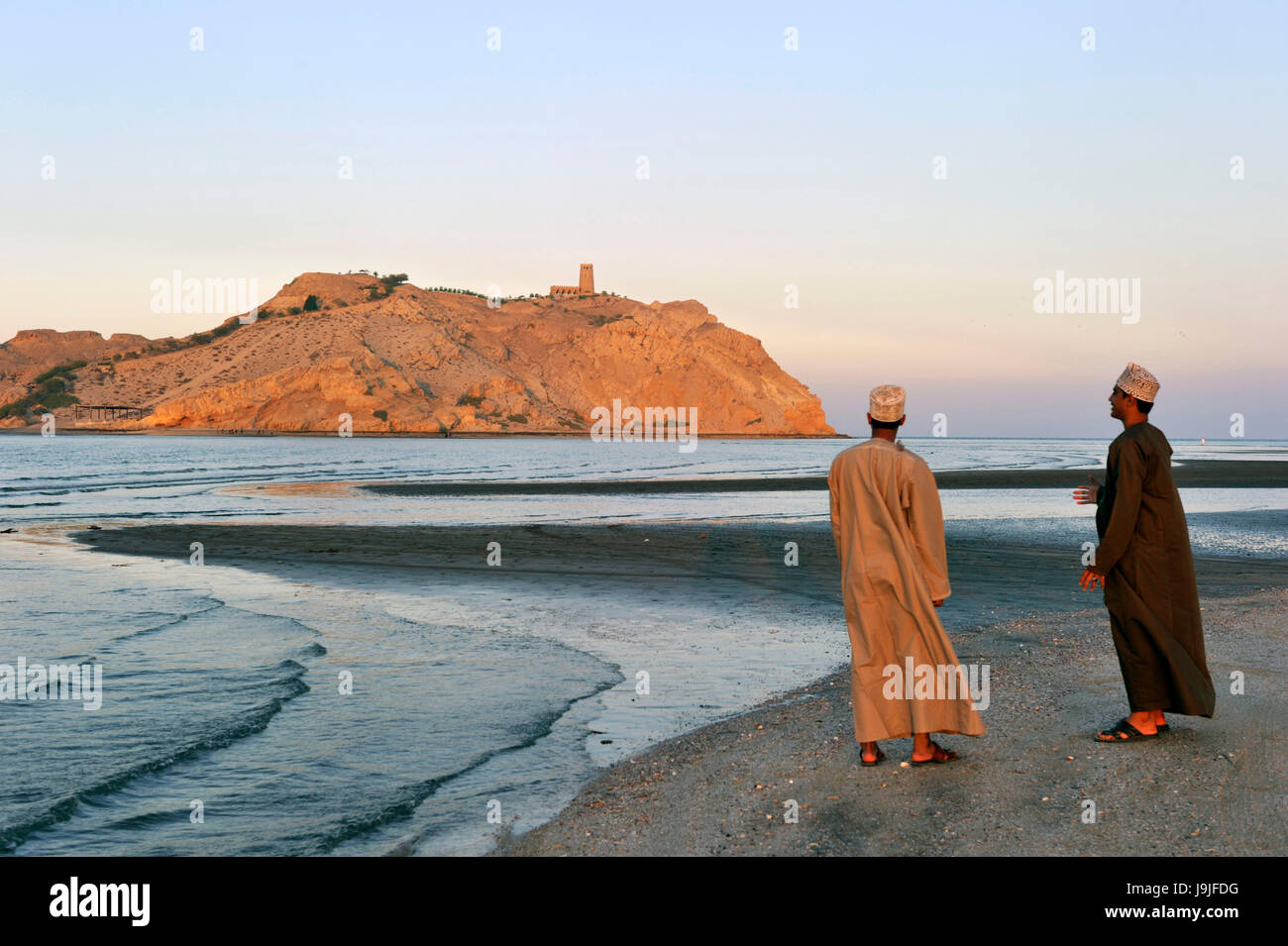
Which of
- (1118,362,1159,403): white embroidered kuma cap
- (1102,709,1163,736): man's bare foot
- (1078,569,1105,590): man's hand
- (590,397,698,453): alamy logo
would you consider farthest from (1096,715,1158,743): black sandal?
(590,397,698,453): alamy logo

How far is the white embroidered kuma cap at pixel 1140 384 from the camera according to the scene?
5547 millimetres

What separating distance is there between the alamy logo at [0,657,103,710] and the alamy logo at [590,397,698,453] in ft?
538

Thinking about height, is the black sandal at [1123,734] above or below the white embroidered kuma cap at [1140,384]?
below

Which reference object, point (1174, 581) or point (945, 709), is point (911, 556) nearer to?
point (945, 709)

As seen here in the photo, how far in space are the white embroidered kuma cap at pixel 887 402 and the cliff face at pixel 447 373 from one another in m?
143

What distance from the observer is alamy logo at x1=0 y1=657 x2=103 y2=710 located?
764cm

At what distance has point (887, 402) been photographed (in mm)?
5348

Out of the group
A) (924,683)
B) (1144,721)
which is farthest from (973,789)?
(1144,721)
